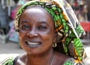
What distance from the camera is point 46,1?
1.71 meters

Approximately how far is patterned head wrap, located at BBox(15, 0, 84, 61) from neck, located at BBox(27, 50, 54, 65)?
0.11m

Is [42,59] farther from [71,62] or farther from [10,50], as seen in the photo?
[10,50]

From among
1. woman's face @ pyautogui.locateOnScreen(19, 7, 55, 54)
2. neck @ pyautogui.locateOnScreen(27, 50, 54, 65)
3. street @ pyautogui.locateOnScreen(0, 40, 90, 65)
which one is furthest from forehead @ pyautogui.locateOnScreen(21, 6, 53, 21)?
street @ pyautogui.locateOnScreen(0, 40, 90, 65)

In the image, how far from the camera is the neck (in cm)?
176

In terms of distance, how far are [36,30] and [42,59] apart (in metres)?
0.22

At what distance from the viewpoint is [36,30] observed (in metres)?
1.66

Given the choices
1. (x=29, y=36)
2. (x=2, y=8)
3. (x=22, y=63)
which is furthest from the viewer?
(x=2, y=8)

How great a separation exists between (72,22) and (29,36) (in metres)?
0.31

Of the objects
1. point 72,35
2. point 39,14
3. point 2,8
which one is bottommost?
point 2,8

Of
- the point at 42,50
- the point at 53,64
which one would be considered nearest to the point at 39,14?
the point at 42,50

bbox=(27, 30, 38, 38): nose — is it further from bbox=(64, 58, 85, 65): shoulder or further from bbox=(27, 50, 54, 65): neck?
bbox=(64, 58, 85, 65): shoulder

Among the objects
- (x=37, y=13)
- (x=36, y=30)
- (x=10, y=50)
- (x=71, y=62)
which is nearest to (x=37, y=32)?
(x=36, y=30)

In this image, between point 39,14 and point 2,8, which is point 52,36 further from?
point 2,8

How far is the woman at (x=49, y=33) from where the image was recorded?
5.45 feet
